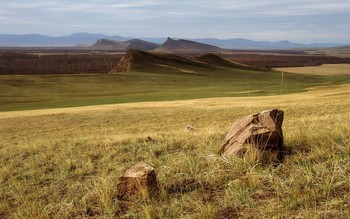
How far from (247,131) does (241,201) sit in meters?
1.90

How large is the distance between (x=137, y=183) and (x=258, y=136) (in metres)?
2.16

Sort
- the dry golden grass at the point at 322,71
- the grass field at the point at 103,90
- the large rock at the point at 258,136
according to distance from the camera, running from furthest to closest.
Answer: the dry golden grass at the point at 322,71
the grass field at the point at 103,90
the large rock at the point at 258,136

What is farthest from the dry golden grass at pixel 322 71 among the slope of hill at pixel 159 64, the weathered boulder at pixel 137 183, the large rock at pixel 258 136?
the weathered boulder at pixel 137 183

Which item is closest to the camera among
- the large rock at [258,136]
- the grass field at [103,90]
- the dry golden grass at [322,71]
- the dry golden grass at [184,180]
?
the dry golden grass at [184,180]

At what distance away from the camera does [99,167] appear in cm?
829

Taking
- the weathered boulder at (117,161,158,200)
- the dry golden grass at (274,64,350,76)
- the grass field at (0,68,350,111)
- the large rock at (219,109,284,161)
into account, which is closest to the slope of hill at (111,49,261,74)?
the grass field at (0,68,350,111)

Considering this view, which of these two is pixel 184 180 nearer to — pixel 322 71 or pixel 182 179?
pixel 182 179

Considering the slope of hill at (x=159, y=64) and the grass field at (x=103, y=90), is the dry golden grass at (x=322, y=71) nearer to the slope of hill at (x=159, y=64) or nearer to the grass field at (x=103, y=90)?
the slope of hill at (x=159, y=64)

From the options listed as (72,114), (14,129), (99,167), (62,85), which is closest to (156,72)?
(62,85)

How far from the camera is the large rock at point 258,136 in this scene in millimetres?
6789

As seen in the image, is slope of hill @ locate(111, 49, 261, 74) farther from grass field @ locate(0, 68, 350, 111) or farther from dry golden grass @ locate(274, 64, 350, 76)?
dry golden grass @ locate(274, 64, 350, 76)

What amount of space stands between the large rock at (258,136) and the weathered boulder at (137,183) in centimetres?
152

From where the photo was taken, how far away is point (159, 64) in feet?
327

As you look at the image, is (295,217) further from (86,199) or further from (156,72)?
(156,72)
